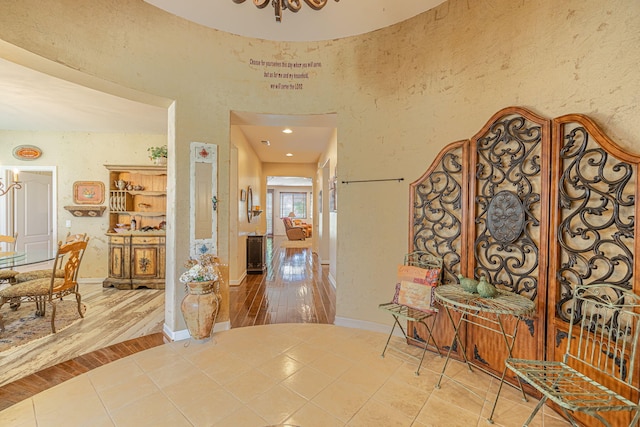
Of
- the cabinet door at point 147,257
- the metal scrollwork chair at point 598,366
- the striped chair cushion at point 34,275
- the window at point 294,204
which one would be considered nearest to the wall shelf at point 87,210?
the cabinet door at point 147,257

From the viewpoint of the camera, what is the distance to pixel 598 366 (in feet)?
4.95

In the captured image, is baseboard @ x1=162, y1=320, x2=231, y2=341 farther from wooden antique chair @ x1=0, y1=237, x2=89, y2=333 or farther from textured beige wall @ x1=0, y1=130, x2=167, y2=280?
textured beige wall @ x1=0, y1=130, x2=167, y2=280

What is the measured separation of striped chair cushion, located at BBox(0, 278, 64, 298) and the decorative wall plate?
10.0ft

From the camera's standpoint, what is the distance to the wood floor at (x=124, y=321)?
7.23ft

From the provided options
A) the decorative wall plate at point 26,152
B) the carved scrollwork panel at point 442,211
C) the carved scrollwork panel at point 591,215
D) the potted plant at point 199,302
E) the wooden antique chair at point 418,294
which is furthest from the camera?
the decorative wall plate at point 26,152

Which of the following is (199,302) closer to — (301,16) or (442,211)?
(442,211)

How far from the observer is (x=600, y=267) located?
5.45 feet

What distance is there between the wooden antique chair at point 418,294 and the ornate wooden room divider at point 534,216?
120 mm

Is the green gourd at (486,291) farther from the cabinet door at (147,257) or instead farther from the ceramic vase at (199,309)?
the cabinet door at (147,257)

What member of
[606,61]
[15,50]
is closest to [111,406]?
[15,50]

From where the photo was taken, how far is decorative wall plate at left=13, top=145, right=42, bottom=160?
15.5 feet

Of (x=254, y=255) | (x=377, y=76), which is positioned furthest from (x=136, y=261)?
(x=377, y=76)

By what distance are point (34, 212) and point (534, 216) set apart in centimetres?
776

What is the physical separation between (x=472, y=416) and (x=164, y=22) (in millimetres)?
4333
